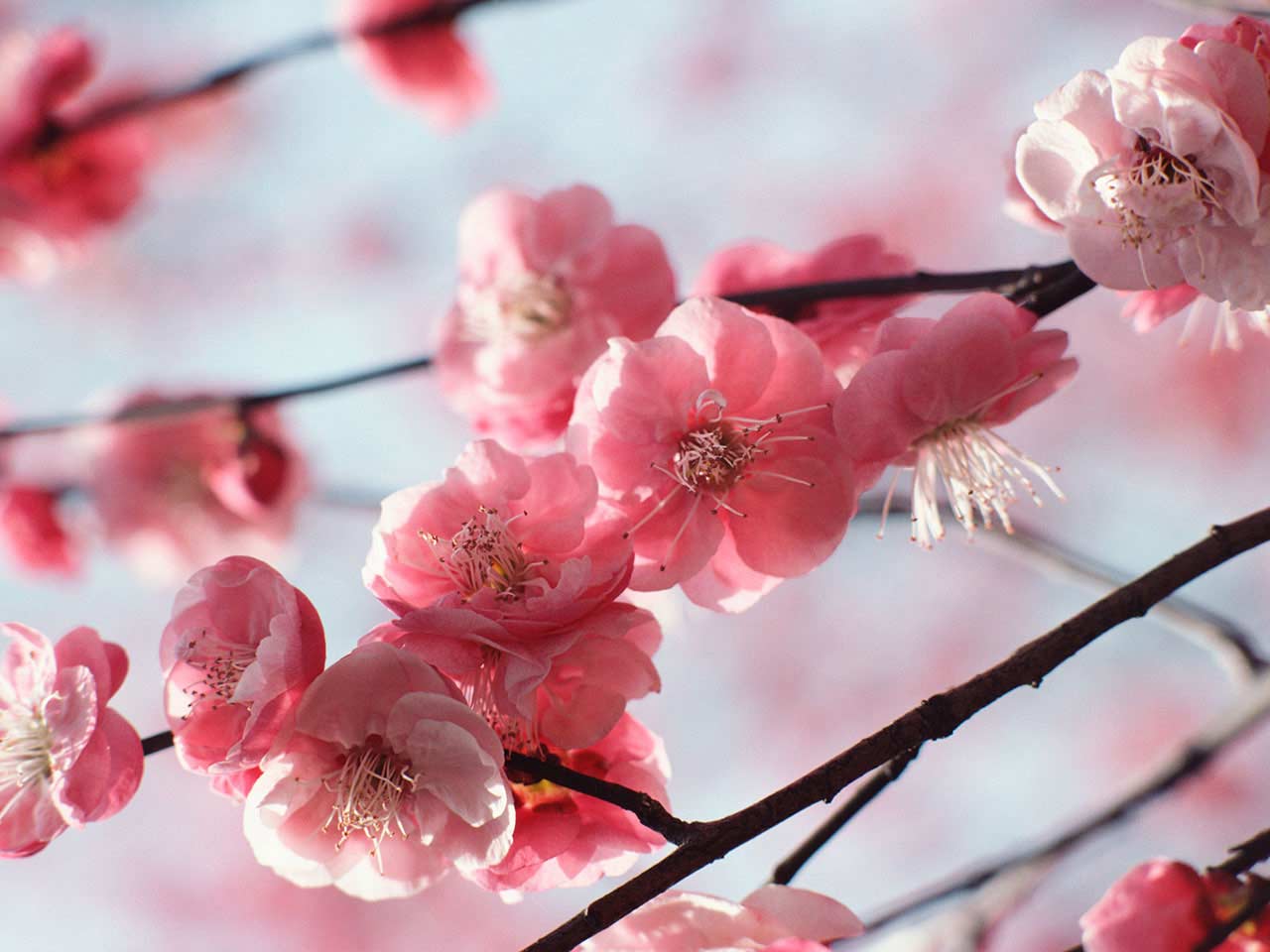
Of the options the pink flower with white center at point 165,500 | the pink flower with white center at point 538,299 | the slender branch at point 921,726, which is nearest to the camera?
the slender branch at point 921,726

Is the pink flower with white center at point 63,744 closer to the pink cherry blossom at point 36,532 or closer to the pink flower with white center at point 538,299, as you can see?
the pink flower with white center at point 538,299

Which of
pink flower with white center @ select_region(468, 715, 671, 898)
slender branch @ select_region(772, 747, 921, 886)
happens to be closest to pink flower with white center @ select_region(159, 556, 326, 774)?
pink flower with white center @ select_region(468, 715, 671, 898)

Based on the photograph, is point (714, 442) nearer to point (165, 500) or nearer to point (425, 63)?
point (425, 63)

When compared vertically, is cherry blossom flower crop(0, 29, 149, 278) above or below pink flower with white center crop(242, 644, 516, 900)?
below

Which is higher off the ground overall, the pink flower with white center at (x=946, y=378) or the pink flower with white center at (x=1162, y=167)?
the pink flower with white center at (x=1162, y=167)

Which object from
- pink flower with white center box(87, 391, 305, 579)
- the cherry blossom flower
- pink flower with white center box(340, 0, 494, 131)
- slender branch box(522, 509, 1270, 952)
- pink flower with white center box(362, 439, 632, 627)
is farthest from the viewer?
pink flower with white center box(87, 391, 305, 579)

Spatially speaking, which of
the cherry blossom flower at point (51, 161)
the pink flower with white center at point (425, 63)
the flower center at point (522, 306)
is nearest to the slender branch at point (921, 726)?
the flower center at point (522, 306)

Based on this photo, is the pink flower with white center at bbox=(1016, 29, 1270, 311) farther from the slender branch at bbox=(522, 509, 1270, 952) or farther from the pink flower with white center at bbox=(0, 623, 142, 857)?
the pink flower with white center at bbox=(0, 623, 142, 857)
